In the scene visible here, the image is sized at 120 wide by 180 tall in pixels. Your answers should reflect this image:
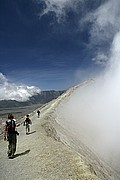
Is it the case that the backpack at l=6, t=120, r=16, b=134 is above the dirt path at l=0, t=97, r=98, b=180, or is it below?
above

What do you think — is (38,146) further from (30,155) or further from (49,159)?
(49,159)

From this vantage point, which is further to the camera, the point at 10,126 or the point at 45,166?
the point at 10,126

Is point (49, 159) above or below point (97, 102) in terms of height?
below

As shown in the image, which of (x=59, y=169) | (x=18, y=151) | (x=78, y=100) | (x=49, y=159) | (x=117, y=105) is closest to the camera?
(x=59, y=169)

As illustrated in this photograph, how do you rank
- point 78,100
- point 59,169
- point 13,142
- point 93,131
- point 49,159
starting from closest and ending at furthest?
1. point 59,169
2. point 49,159
3. point 13,142
4. point 93,131
5. point 78,100

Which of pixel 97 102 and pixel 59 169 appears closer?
pixel 59 169

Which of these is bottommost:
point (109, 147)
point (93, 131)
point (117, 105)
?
point (109, 147)

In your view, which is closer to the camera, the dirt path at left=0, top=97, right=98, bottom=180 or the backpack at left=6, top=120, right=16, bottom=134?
the dirt path at left=0, top=97, right=98, bottom=180

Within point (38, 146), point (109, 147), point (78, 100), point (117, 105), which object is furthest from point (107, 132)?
point (38, 146)

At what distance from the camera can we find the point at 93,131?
6769 cm

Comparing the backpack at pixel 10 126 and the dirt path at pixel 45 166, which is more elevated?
the backpack at pixel 10 126

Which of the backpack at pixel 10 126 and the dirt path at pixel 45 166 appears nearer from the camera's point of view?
the dirt path at pixel 45 166

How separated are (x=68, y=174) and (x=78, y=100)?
88.1m

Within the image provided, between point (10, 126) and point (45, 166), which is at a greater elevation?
point (10, 126)
